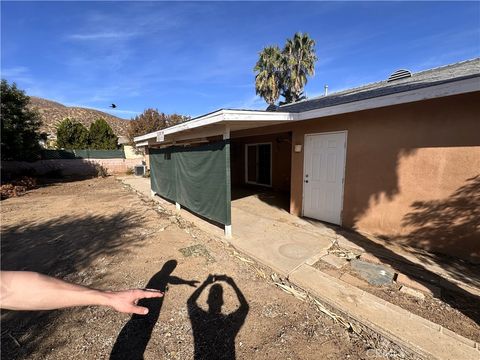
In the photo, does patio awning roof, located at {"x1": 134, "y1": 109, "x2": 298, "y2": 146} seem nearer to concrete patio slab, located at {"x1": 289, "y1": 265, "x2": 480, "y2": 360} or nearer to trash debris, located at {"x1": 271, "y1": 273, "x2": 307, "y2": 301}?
trash debris, located at {"x1": 271, "y1": 273, "x2": 307, "y2": 301}

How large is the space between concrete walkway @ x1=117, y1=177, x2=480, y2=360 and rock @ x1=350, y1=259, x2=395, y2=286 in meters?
0.44

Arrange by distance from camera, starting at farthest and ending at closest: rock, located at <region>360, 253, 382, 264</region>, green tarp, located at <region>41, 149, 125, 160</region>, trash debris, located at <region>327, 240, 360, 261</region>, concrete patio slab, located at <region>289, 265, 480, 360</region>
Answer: green tarp, located at <region>41, 149, 125, 160</region>, trash debris, located at <region>327, 240, 360, 261</region>, rock, located at <region>360, 253, 382, 264</region>, concrete patio slab, located at <region>289, 265, 480, 360</region>

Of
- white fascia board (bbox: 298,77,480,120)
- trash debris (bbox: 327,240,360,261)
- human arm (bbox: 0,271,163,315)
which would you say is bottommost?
trash debris (bbox: 327,240,360,261)

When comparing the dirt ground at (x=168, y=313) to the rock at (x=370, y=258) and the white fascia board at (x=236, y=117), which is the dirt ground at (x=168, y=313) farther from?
the white fascia board at (x=236, y=117)

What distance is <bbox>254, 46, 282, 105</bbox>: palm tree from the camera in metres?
18.1

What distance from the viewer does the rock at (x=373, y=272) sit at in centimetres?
309

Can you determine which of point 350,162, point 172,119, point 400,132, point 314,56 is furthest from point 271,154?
point 172,119

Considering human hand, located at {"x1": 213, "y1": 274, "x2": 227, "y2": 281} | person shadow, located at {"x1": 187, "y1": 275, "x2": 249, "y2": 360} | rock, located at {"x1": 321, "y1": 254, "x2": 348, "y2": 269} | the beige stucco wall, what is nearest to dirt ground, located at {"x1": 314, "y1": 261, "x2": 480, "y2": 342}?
rock, located at {"x1": 321, "y1": 254, "x2": 348, "y2": 269}

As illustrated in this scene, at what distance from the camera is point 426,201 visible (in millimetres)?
3885

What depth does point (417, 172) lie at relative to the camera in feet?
12.8

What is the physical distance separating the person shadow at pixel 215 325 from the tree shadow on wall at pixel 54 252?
4.56ft

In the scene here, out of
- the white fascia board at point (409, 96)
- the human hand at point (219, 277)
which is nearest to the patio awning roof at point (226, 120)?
the white fascia board at point (409, 96)

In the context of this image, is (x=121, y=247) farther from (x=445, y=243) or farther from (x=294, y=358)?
(x=445, y=243)

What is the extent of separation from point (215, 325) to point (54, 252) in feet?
12.4
